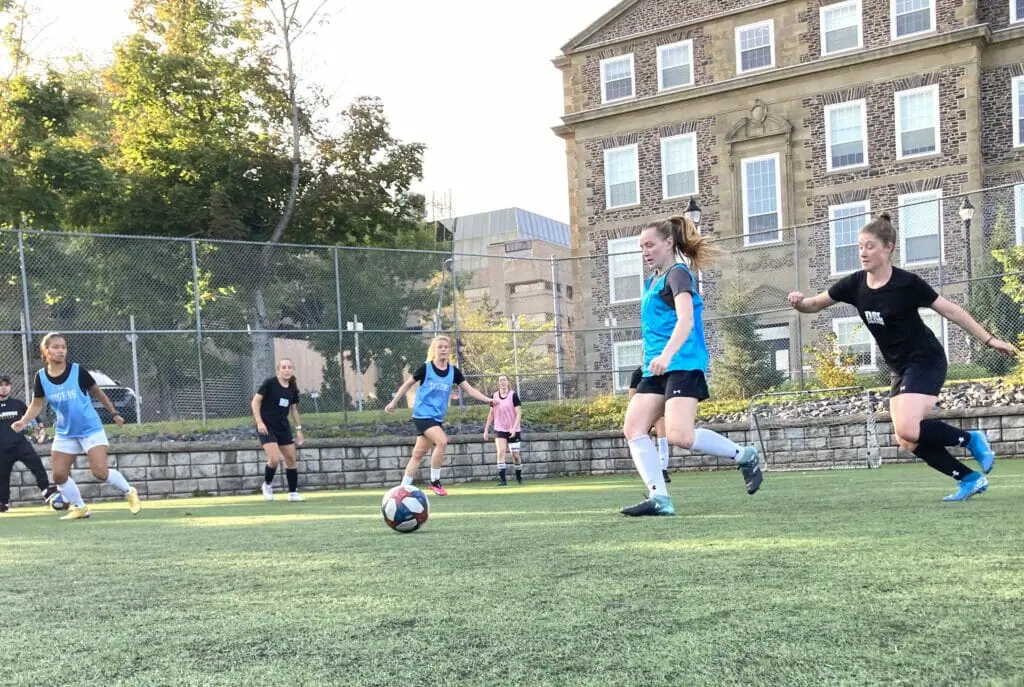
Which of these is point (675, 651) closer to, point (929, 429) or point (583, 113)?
point (929, 429)

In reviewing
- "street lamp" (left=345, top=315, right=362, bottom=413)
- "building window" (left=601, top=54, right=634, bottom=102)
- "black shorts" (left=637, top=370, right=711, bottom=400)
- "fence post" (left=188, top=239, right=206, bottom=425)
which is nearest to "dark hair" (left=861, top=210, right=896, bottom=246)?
"black shorts" (left=637, top=370, right=711, bottom=400)

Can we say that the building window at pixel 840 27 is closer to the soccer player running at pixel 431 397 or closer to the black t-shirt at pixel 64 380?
the soccer player running at pixel 431 397

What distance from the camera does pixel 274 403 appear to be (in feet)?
43.1

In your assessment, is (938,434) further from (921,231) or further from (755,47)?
(755,47)

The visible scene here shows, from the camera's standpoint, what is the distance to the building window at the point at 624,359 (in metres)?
19.5

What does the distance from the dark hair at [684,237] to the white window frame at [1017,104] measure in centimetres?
2621

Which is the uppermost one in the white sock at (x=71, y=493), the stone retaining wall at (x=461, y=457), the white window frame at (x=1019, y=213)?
the white window frame at (x=1019, y=213)

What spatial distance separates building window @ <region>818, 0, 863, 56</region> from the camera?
3008cm

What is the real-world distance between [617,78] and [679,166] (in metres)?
4.12

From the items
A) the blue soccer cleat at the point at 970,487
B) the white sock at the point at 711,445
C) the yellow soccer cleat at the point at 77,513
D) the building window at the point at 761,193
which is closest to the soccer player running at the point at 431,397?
the yellow soccer cleat at the point at 77,513

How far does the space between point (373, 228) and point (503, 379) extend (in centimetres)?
972

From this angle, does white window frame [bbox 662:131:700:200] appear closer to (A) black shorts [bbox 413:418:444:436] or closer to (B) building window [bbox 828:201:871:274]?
(B) building window [bbox 828:201:871:274]

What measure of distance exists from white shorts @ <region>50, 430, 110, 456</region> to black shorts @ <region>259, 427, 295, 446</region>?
3212mm

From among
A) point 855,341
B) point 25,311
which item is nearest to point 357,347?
point 25,311
